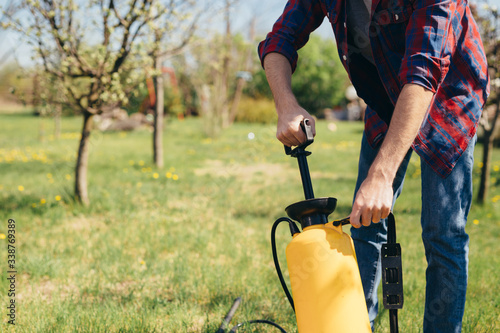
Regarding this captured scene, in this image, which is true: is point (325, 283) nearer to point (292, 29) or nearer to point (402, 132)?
point (402, 132)

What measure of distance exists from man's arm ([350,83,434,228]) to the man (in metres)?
0.06

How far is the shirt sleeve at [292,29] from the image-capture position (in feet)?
5.11

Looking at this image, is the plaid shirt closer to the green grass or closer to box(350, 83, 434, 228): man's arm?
box(350, 83, 434, 228): man's arm

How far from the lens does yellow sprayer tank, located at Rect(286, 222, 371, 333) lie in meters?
1.21

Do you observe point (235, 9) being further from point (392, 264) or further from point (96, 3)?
point (392, 264)

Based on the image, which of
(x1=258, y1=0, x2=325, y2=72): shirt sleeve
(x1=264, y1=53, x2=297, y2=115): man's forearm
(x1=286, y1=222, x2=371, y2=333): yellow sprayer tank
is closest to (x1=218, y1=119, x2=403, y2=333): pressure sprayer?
(x1=286, y1=222, x2=371, y2=333): yellow sprayer tank

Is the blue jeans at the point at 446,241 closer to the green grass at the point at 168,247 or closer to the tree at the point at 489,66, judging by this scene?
the green grass at the point at 168,247

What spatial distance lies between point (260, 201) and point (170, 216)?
3.47 feet

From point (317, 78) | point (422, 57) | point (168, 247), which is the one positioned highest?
point (317, 78)

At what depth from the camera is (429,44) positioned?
1229 mm

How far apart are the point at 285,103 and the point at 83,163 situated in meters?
3.09

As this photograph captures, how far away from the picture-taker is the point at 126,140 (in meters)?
10.2

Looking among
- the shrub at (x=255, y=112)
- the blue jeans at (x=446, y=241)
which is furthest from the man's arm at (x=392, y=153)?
the shrub at (x=255, y=112)

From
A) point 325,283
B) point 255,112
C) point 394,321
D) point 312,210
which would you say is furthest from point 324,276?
point 255,112
